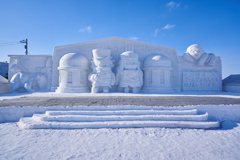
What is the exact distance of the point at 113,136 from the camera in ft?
12.1

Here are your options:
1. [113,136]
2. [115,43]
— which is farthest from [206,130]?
[115,43]

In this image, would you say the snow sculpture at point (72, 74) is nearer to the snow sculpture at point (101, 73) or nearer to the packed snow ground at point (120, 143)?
the snow sculpture at point (101, 73)

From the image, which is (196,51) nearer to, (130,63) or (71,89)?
(130,63)

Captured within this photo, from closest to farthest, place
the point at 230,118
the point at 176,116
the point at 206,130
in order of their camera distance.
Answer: the point at 206,130, the point at 176,116, the point at 230,118

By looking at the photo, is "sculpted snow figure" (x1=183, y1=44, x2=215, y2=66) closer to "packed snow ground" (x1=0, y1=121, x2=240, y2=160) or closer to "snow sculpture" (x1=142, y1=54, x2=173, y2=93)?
"snow sculpture" (x1=142, y1=54, x2=173, y2=93)

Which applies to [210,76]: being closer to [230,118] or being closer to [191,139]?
[230,118]

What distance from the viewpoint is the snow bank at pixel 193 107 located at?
4965mm

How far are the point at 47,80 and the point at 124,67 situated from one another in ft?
24.7

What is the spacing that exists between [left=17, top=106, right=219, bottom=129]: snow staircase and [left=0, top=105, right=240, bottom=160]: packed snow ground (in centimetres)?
22

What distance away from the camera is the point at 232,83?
12664 mm

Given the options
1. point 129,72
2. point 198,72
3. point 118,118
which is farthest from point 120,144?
point 198,72

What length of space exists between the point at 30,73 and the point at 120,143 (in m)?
12.6

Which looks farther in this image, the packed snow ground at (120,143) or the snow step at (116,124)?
the snow step at (116,124)

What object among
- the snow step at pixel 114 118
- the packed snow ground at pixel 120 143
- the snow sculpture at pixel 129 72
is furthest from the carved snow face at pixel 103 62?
the packed snow ground at pixel 120 143
